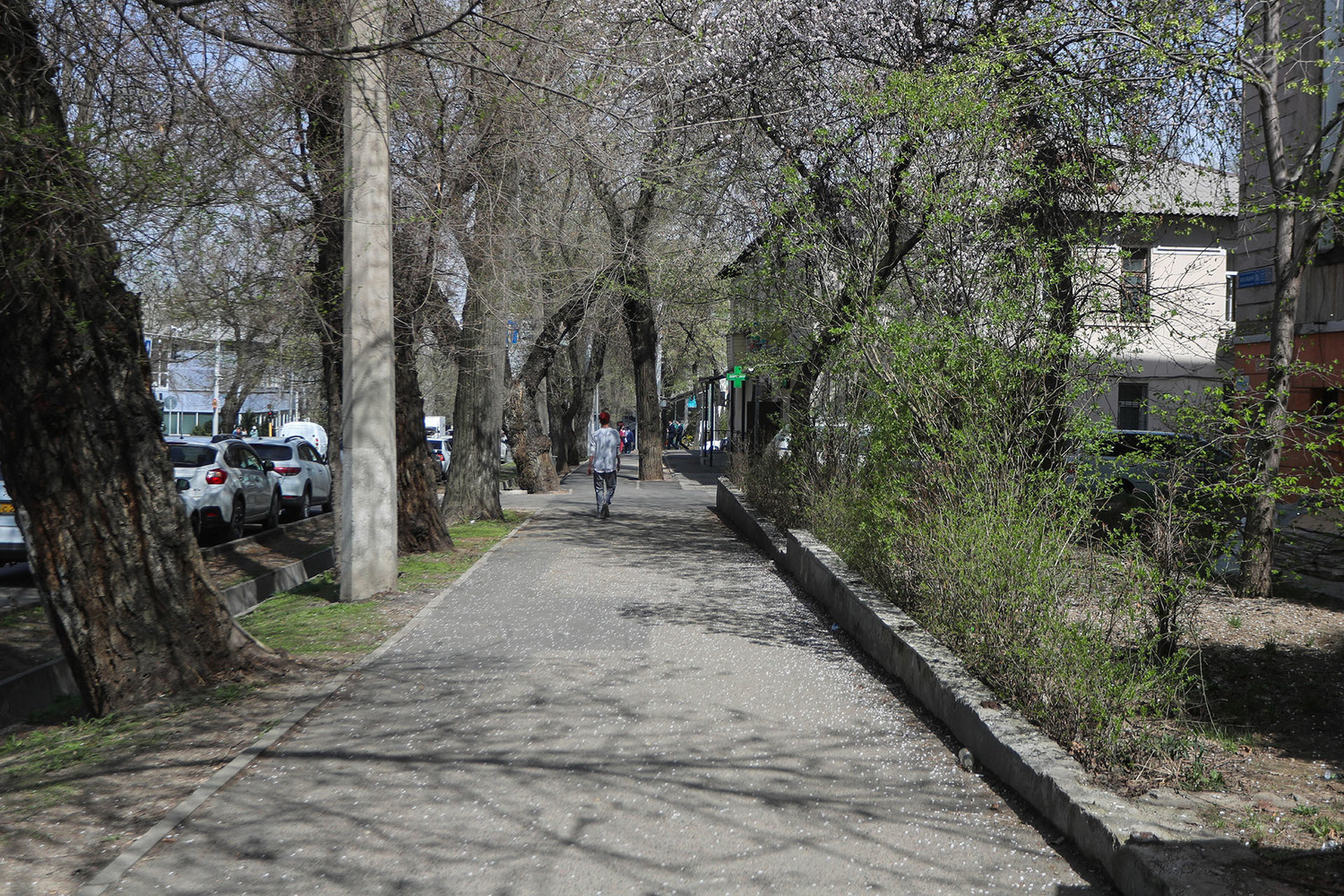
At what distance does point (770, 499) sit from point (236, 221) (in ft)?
29.0

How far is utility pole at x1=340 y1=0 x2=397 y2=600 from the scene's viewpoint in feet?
36.5

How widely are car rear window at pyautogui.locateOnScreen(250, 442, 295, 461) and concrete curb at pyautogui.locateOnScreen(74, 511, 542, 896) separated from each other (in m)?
14.1

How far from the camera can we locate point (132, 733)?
260 inches

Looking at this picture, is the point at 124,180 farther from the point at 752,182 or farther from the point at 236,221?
the point at 752,182

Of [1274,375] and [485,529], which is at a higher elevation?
[1274,375]

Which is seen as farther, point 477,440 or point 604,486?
point 604,486

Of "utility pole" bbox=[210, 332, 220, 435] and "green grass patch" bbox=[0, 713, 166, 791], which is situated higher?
"utility pole" bbox=[210, 332, 220, 435]

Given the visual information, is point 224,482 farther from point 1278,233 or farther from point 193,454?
point 1278,233

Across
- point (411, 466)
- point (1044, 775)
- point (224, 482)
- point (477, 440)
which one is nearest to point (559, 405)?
point (477, 440)

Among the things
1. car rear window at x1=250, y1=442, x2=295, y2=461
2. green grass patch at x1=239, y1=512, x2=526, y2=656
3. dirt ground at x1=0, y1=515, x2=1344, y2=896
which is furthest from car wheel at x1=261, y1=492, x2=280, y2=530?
dirt ground at x1=0, y1=515, x2=1344, y2=896

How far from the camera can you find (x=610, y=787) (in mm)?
5520

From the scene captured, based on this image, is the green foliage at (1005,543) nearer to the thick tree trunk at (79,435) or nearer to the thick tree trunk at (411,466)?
the thick tree trunk at (79,435)

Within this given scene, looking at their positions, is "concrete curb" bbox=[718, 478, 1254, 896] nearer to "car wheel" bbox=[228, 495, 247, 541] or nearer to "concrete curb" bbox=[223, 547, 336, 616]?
"concrete curb" bbox=[223, 547, 336, 616]

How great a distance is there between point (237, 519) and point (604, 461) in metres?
6.09
